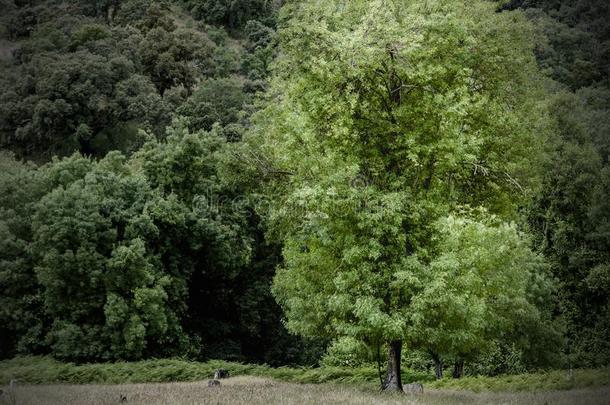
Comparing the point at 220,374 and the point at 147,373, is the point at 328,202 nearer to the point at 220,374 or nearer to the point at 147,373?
the point at 220,374

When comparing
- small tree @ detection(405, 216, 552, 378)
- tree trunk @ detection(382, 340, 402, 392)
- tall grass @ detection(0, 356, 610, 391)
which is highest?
small tree @ detection(405, 216, 552, 378)

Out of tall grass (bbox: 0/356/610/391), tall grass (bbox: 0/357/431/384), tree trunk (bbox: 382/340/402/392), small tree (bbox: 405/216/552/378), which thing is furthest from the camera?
tall grass (bbox: 0/357/431/384)

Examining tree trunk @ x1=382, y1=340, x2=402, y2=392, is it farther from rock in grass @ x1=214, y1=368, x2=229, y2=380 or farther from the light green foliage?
rock in grass @ x1=214, y1=368, x2=229, y2=380

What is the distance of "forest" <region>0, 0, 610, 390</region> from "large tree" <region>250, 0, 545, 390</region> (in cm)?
9

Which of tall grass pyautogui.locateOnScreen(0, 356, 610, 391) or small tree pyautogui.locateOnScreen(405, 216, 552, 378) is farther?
tall grass pyautogui.locateOnScreen(0, 356, 610, 391)

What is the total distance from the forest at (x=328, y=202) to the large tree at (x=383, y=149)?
0.09 metres

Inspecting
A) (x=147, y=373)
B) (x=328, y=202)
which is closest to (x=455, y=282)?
(x=328, y=202)

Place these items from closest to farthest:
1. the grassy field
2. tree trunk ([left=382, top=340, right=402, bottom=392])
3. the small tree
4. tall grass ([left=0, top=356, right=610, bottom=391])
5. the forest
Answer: the small tree → the forest → tree trunk ([left=382, top=340, right=402, bottom=392]) → the grassy field → tall grass ([left=0, top=356, right=610, bottom=391])

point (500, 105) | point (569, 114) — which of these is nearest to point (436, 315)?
point (500, 105)

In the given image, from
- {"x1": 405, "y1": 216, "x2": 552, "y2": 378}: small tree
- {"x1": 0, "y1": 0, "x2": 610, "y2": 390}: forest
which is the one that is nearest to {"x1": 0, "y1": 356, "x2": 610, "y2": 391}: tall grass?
{"x1": 0, "y1": 0, "x2": 610, "y2": 390}: forest

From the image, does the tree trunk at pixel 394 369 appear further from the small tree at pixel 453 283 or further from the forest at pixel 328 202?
the small tree at pixel 453 283

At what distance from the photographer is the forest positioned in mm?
17859

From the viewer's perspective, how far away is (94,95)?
7238 centimetres

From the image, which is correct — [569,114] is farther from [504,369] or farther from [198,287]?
[198,287]
